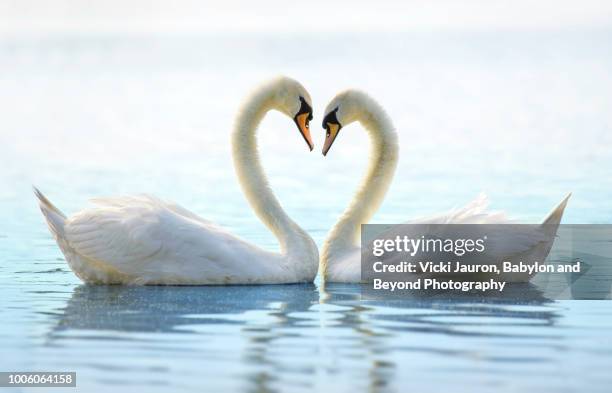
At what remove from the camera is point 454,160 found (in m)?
23.9

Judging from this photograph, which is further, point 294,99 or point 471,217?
point 294,99

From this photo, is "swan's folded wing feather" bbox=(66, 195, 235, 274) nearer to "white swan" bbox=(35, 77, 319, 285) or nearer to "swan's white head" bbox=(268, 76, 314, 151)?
"white swan" bbox=(35, 77, 319, 285)

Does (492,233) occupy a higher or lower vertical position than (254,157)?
lower

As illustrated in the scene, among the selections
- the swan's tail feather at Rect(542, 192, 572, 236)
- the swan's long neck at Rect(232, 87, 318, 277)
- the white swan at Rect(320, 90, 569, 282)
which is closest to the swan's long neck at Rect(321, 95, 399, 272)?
the white swan at Rect(320, 90, 569, 282)

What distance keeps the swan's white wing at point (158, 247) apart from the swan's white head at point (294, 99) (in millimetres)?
1407

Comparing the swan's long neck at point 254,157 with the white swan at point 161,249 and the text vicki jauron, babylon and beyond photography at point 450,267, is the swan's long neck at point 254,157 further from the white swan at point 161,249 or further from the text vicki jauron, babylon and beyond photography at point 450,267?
the text vicki jauron, babylon and beyond photography at point 450,267

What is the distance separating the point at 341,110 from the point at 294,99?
434 millimetres

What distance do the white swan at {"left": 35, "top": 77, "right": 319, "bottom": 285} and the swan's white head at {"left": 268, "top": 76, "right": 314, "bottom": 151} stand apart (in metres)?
0.98

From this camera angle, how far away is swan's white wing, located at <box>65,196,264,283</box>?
11891 mm

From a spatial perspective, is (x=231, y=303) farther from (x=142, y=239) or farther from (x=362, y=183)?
(x=362, y=183)

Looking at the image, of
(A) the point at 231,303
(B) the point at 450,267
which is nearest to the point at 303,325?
(A) the point at 231,303

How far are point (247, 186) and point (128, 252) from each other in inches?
61.0

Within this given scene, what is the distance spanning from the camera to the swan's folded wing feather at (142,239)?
11.9 metres

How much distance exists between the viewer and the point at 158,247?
38.9ft
